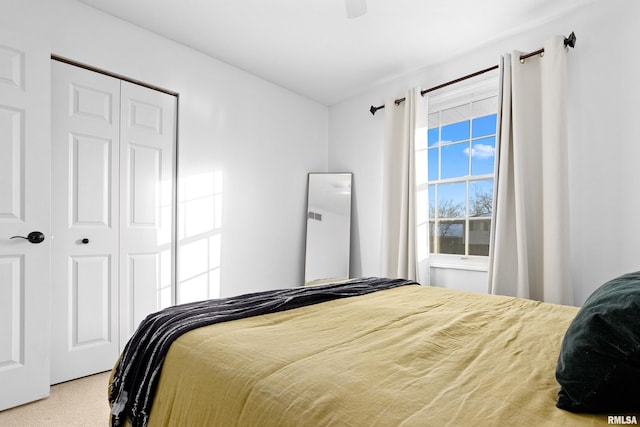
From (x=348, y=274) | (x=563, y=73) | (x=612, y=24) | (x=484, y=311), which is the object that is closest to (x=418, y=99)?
(x=563, y=73)

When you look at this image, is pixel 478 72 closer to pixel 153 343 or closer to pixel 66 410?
pixel 153 343

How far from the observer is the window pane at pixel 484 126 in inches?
127

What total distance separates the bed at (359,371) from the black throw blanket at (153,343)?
0.01 meters

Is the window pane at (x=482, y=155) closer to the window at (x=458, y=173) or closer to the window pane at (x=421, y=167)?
the window at (x=458, y=173)

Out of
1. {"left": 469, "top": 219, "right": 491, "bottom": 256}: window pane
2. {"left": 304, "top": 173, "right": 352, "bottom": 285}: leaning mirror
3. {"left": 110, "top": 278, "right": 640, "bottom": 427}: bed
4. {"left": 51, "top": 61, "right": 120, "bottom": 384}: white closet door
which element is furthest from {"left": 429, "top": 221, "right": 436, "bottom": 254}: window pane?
{"left": 51, "top": 61, "right": 120, "bottom": 384}: white closet door

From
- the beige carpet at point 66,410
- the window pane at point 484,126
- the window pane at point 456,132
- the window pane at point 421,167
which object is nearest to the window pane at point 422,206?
the window pane at point 421,167

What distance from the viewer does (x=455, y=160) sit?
348cm

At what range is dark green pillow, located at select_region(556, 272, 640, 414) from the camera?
2.40 ft

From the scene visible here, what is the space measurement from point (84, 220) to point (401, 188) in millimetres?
2700

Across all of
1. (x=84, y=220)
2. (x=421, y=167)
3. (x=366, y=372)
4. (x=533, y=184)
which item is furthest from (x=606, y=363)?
(x=84, y=220)

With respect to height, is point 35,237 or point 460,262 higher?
point 35,237

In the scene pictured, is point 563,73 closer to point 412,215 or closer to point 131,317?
point 412,215

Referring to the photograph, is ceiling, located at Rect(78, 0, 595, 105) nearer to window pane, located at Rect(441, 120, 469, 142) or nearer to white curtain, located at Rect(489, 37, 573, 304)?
white curtain, located at Rect(489, 37, 573, 304)

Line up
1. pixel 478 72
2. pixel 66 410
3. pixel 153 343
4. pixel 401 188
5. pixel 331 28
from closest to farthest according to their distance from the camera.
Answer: pixel 153 343 → pixel 66 410 → pixel 331 28 → pixel 478 72 → pixel 401 188
